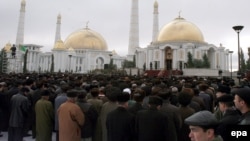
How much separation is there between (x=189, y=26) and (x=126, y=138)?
52.1 m

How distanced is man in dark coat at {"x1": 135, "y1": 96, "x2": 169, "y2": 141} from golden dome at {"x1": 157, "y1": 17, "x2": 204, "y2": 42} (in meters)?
48.9

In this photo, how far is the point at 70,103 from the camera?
601 cm

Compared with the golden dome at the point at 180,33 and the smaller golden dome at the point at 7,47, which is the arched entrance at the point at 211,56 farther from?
the smaller golden dome at the point at 7,47

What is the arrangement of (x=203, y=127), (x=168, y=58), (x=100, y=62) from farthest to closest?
(x=100, y=62), (x=168, y=58), (x=203, y=127)

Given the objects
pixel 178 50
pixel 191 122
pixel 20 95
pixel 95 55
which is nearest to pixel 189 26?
pixel 178 50

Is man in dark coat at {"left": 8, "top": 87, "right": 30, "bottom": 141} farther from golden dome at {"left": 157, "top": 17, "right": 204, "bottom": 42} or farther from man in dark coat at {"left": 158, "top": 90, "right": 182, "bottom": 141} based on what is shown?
golden dome at {"left": 157, "top": 17, "right": 204, "bottom": 42}

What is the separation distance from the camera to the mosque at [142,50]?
50688 mm

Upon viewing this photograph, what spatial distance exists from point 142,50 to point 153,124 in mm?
52500

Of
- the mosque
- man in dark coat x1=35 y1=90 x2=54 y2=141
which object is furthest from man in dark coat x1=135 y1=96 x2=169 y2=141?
the mosque

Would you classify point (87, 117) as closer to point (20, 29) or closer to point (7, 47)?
point (20, 29)

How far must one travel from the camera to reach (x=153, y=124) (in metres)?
4.99

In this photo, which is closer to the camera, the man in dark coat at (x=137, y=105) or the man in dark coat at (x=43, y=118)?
the man in dark coat at (x=137, y=105)

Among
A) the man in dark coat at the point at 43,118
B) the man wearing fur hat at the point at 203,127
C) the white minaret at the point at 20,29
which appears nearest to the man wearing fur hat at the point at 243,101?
the man wearing fur hat at the point at 203,127

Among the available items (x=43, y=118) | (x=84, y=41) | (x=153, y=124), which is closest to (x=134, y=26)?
(x=84, y=41)
